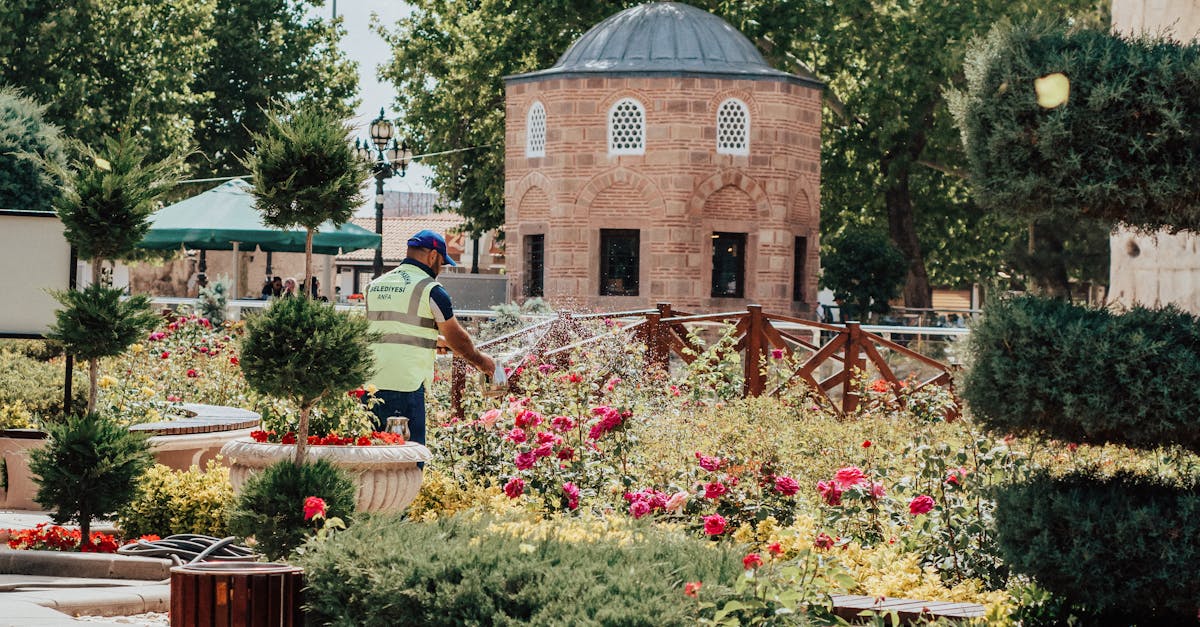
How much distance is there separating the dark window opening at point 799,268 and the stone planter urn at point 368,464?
80.1 ft

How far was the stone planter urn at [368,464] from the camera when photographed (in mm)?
6895

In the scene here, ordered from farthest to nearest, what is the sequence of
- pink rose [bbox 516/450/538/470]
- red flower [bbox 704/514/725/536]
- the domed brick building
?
the domed brick building < pink rose [bbox 516/450/538/470] < red flower [bbox 704/514/725/536]

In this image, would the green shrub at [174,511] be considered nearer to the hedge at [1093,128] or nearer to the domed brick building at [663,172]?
the hedge at [1093,128]

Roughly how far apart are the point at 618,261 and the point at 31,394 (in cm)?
2030

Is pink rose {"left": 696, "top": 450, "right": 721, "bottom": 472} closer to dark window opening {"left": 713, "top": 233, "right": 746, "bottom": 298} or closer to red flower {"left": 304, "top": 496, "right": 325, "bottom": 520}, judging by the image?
red flower {"left": 304, "top": 496, "right": 325, "bottom": 520}

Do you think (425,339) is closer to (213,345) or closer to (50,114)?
(213,345)

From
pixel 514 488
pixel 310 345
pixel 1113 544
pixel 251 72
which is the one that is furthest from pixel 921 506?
pixel 251 72

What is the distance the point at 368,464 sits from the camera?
693 cm

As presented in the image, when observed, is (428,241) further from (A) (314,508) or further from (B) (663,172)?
(B) (663,172)

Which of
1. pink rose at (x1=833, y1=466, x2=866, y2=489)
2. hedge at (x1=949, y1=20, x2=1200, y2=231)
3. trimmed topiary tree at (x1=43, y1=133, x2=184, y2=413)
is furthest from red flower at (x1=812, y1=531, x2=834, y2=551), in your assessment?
trimmed topiary tree at (x1=43, y1=133, x2=184, y2=413)

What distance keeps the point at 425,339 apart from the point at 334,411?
1095mm

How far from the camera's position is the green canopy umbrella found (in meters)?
21.7

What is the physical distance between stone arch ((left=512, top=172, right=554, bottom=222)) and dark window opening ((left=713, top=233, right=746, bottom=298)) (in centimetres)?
349

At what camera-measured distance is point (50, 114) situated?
102 ft
